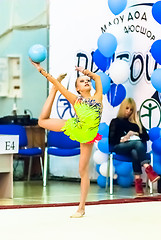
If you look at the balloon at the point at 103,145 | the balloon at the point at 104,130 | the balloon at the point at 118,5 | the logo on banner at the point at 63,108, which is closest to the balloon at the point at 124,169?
the balloon at the point at 103,145

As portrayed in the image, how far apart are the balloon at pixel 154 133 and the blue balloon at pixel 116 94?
676 millimetres

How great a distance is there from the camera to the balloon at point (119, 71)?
28.6ft

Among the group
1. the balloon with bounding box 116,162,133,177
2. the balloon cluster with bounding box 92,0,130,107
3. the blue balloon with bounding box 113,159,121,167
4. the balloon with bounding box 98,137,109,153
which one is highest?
the balloon cluster with bounding box 92,0,130,107

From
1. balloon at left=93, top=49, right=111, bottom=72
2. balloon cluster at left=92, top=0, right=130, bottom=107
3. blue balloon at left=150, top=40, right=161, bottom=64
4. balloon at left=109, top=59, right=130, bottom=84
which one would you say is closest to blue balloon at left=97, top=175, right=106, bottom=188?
balloon cluster at left=92, top=0, right=130, bottom=107

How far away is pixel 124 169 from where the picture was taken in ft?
30.0

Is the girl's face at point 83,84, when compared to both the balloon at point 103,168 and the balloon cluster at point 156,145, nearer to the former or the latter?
the balloon cluster at point 156,145

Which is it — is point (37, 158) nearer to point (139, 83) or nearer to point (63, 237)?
point (139, 83)

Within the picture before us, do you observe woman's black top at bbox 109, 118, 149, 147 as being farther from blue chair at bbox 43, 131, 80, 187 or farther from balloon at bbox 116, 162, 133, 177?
blue chair at bbox 43, 131, 80, 187

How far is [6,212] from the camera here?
Answer: 625 cm

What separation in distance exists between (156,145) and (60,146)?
6.27 feet

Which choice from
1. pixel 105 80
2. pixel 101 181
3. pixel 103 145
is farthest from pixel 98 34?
pixel 101 181

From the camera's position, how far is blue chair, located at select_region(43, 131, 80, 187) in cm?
961

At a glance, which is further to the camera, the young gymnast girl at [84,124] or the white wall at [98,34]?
the white wall at [98,34]

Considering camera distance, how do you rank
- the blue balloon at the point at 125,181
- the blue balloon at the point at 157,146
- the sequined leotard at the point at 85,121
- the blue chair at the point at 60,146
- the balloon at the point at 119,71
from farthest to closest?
1. the blue chair at the point at 60,146
2. the blue balloon at the point at 125,181
3. the balloon at the point at 119,71
4. the blue balloon at the point at 157,146
5. the sequined leotard at the point at 85,121
